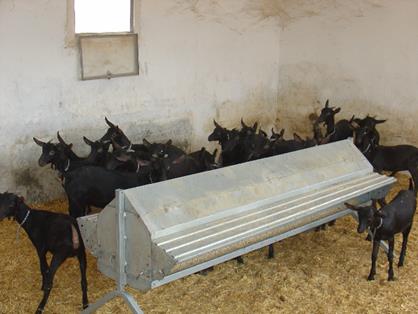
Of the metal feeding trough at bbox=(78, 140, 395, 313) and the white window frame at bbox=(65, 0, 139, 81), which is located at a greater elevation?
the white window frame at bbox=(65, 0, 139, 81)

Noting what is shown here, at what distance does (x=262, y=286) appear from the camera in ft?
21.1

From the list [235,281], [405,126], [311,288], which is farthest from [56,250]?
[405,126]

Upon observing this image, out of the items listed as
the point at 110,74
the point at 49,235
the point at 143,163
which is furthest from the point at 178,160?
the point at 110,74

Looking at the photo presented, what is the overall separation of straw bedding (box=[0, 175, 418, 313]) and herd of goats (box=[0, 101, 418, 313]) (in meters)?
0.24

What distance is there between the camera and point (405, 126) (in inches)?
414

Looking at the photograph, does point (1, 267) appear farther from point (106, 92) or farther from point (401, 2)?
point (401, 2)

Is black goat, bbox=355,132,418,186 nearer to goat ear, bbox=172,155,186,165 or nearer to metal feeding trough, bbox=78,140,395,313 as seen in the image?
metal feeding trough, bbox=78,140,395,313

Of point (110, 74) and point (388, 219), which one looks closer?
point (388, 219)

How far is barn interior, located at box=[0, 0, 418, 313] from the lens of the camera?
20.7ft

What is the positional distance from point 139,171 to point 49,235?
1911 mm

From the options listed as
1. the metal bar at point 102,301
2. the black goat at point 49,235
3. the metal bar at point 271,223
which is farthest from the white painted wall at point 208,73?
the metal bar at point 271,223

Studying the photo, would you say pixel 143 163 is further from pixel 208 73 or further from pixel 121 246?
pixel 208 73

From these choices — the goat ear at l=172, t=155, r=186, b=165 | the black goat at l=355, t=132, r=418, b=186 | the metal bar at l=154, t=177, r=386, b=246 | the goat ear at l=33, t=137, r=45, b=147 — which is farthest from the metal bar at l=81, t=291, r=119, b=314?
the black goat at l=355, t=132, r=418, b=186

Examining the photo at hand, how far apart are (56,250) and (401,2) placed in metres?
7.47
